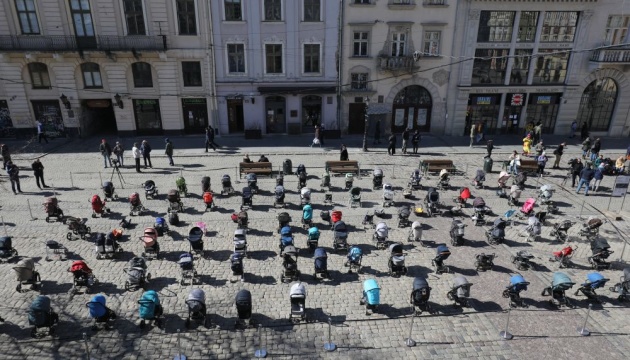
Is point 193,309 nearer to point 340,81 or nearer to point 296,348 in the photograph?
point 296,348

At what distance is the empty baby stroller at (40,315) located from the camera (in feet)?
41.6

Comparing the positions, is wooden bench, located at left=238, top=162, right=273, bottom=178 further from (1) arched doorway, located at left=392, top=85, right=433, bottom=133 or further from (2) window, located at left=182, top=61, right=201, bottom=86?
(1) arched doorway, located at left=392, top=85, right=433, bottom=133

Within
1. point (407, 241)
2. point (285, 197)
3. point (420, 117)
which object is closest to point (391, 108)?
point (420, 117)

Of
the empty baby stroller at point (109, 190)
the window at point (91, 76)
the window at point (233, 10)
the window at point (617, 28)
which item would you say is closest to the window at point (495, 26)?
the window at point (617, 28)

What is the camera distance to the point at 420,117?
38.2 m

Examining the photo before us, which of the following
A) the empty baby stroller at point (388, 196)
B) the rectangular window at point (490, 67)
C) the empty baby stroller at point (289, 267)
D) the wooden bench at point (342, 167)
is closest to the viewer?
the empty baby stroller at point (289, 267)

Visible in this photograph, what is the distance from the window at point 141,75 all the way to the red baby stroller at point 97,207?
55.3 ft

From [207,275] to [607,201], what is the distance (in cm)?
2161

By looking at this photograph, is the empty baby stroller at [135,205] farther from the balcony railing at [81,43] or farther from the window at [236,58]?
the window at [236,58]

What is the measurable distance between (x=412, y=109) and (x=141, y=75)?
22771 millimetres

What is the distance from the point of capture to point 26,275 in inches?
587

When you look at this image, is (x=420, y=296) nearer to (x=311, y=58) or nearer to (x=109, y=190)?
(x=109, y=190)

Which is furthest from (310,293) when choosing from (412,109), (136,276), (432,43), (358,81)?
(432,43)

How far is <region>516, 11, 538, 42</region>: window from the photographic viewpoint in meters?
35.0
